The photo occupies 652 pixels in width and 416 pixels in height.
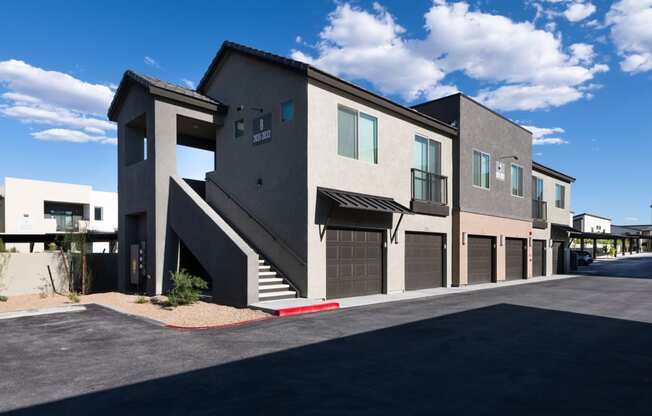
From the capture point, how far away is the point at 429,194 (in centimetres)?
1939

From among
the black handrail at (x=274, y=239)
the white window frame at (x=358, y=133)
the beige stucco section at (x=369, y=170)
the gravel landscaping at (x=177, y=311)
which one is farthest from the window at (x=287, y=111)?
the gravel landscaping at (x=177, y=311)

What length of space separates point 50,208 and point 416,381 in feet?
162

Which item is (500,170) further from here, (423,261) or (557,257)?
(557,257)

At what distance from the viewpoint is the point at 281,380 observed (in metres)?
6.31

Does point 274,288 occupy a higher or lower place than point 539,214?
lower

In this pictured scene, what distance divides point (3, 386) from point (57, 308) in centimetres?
775

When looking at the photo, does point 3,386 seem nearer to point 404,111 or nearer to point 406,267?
point 406,267

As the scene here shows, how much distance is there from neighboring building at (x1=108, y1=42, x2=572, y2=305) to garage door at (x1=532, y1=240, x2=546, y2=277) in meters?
9.76

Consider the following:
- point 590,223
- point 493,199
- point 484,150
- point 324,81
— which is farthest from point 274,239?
point 590,223

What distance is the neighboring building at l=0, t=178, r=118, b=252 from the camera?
136ft

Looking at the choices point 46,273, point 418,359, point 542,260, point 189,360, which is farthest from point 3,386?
point 542,260

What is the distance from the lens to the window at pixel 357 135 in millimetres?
15445

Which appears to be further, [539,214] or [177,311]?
[539,214]

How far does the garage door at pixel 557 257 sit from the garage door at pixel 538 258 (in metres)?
2.39
